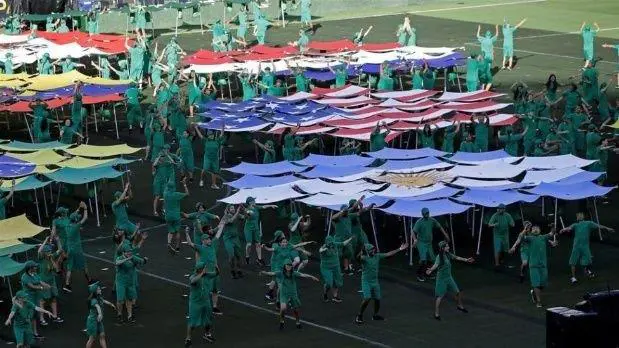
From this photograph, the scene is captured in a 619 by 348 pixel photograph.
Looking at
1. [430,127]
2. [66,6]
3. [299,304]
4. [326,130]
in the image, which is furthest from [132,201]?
[66,6]

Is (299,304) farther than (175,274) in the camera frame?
No

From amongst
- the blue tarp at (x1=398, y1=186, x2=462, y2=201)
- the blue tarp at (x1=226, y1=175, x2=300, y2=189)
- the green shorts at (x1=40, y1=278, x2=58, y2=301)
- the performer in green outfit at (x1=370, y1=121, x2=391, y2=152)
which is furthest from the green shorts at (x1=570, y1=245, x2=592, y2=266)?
the green shorts at (x1=40, y1=278, x2=58, y2=301)

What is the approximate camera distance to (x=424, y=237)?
31.8 m

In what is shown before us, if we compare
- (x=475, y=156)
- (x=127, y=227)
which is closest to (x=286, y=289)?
(x=127, y=227)

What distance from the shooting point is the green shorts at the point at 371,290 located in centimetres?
2890

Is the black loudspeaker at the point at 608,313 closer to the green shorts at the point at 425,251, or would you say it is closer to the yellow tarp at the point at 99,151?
the green shorts at the point at 425,251

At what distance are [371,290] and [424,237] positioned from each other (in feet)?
10.6

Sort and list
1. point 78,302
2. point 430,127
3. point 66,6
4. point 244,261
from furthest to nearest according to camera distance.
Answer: point 66,6, point 430,127, point 244,261, point 78,302

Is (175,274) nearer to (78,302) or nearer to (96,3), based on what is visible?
(78,302)

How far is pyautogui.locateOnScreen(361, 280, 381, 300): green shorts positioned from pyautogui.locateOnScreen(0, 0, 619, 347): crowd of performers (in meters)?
0.03

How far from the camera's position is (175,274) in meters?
33.0

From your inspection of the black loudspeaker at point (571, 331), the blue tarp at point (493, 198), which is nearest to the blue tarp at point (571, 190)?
the blue tarp at point (493, 198)

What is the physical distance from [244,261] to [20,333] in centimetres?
743

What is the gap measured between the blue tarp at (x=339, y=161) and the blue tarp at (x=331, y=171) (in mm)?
320
